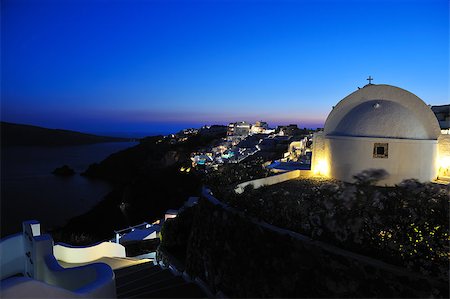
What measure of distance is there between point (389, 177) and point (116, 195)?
145ft

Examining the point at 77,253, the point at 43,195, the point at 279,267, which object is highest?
the point at 279,267

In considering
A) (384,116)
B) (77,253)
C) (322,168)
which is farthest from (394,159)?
(77,253)

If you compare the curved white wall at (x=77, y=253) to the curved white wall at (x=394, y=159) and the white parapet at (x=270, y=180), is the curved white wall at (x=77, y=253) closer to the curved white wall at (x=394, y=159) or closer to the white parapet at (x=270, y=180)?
the white parapet at (x=270, y=180)

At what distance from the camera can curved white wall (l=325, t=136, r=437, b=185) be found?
1086cm

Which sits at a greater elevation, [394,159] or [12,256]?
[394,159]

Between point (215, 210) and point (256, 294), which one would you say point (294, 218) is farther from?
point (215, 210)

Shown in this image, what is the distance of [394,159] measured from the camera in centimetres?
1095

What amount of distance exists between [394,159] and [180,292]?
896 centimetres

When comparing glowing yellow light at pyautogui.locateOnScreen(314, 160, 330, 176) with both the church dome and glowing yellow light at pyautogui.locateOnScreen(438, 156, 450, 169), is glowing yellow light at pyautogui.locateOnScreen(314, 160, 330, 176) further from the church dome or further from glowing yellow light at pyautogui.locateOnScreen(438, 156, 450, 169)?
glowing yellow light at pyautogui.locateOnScreen(438, 156, 450, 169)

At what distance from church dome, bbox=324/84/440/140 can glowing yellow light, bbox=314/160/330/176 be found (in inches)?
52.3

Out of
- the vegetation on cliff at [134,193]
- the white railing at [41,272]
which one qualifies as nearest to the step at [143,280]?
the white railing at [41,272]

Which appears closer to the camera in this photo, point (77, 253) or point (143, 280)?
point (143, 280)

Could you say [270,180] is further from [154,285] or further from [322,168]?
[154,285]

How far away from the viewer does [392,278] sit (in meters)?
4.97
